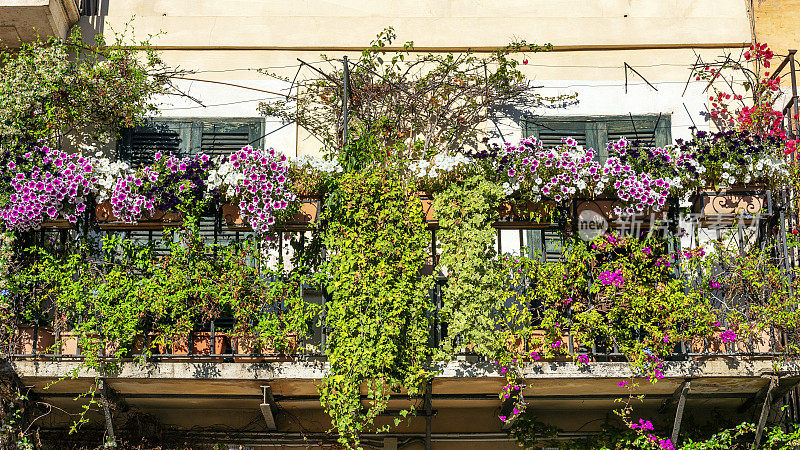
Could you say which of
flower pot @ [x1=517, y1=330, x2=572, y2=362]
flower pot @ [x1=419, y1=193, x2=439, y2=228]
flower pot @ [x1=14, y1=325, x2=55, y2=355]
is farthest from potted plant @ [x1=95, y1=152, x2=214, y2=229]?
flower pot @ [x1=517, y1=330, x2=572, y2=362]

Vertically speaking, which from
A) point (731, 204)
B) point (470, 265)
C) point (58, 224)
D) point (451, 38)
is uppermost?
point (451, 38)

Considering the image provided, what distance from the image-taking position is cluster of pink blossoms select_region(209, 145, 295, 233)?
930 cm

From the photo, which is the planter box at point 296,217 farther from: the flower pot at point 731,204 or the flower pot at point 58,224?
the flower pot at point 731,204

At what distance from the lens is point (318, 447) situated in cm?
991

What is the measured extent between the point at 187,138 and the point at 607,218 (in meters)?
4.20

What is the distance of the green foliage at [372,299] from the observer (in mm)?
8805

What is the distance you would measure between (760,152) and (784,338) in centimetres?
163

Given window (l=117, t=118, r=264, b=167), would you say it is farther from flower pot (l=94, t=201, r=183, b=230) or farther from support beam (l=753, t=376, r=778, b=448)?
support beam (l=753, t=376, r=778, b=448)

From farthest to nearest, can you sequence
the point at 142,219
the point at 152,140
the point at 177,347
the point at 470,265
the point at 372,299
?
1. the point at 152,140
2. the point at 142,219
3. the point at 177,347
4. the point at 470,265
5. the point at 372,299

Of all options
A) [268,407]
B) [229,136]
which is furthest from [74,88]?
[268,407]

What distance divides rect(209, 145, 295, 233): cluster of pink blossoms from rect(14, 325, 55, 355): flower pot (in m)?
2.01

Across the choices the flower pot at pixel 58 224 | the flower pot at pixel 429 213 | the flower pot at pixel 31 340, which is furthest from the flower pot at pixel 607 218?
the flower pot at pixel 31 340

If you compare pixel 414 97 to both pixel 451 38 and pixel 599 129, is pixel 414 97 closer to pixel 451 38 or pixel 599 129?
pixel 451 38

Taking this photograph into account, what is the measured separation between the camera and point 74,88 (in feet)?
34.0
